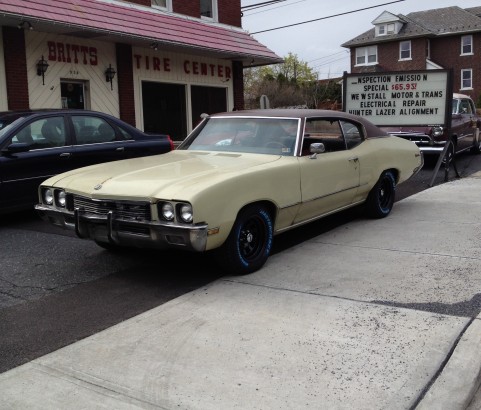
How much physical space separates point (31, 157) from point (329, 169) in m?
3.85

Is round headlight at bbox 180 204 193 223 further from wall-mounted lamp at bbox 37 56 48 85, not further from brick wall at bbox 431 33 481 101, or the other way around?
brick wall at bbox 431 33 481 101

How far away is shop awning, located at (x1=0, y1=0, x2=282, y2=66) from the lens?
10.6m

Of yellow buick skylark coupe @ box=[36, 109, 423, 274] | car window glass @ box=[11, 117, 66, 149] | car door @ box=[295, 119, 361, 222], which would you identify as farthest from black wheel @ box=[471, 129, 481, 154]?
car window glass @ box=[11, 117, 66, 149]

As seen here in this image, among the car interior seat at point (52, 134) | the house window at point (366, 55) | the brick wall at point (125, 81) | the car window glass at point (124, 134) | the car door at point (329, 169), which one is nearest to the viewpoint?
the car door at point (329, 169)

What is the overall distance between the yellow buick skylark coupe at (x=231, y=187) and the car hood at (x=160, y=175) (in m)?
0.01

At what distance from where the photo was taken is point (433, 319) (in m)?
3.96

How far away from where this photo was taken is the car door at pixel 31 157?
22.8 feet

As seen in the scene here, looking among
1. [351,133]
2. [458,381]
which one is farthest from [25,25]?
[458,381]

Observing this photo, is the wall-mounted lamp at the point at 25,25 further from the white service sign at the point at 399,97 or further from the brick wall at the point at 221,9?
the white service sign at the point at 399,97

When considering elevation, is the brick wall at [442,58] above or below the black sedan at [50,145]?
above

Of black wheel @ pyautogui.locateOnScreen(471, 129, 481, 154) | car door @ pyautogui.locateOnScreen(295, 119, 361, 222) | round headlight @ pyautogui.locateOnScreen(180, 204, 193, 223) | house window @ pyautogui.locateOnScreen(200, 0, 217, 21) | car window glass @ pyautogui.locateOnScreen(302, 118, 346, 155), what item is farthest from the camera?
black wheel @ pyautogui.locateOnScreen(471, 129, 481, 154)

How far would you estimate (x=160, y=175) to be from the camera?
4.89 meters

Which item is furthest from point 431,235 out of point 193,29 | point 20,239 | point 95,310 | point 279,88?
point 279,88

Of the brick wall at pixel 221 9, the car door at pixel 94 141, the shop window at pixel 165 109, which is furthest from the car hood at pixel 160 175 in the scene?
the brick wall at pixel 221 9
